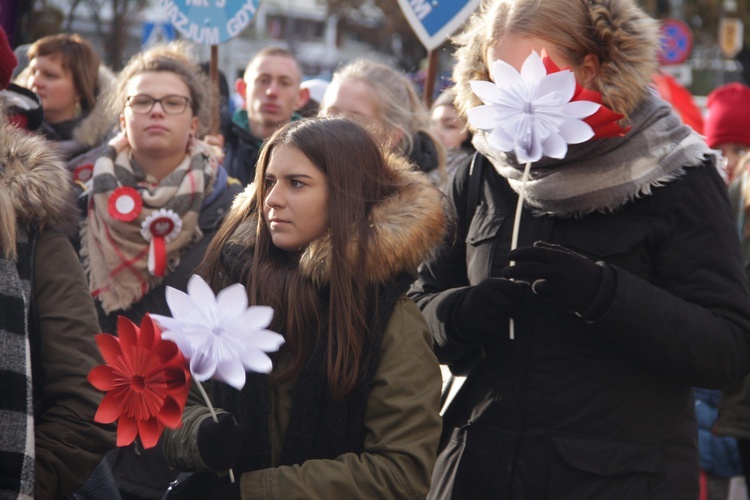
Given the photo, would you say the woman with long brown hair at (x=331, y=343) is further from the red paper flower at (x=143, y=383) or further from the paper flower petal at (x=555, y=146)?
the paper flower petal at (x=555, y=146)

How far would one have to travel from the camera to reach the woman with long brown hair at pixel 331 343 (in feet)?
7.41

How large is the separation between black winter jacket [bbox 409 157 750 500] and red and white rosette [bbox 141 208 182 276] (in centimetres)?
149

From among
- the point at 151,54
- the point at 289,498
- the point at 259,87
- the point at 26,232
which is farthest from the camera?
the point at 259,87

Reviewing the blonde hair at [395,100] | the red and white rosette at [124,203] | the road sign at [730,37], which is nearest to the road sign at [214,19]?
the blonde hair at [395,100]

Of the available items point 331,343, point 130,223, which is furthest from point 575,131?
point 130,223

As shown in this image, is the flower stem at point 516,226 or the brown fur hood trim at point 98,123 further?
the brown fur hood trim at point 98,123

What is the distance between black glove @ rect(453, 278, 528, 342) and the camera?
7.99 feet

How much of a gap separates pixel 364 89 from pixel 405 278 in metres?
2.11

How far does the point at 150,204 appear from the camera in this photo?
3.89 metres

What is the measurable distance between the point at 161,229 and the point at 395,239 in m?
1.68

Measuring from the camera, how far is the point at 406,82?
15.3 feet

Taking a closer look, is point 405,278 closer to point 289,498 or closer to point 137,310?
point 289,498

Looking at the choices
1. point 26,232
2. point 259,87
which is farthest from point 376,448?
point 259,87

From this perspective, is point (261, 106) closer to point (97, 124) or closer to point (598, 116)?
point (97, 124)
